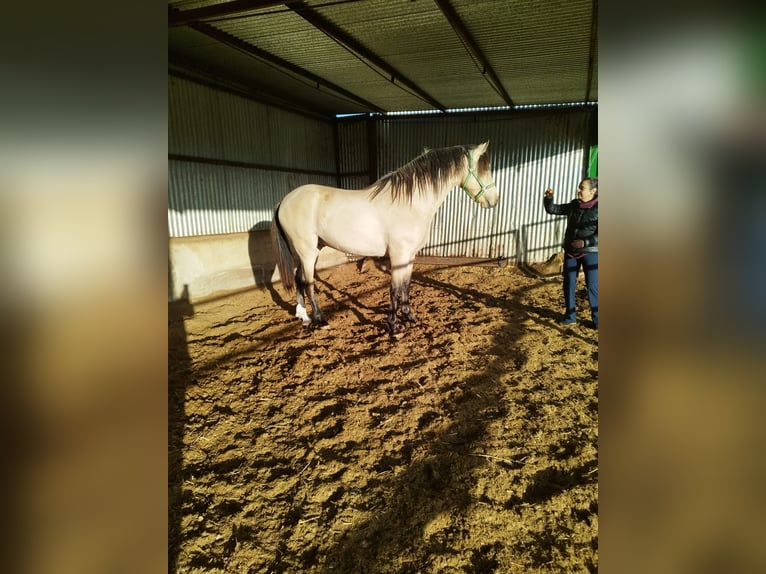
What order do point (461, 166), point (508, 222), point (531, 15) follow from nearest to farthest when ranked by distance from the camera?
point (531, 15) → point (461, 166) → point (508, 222)

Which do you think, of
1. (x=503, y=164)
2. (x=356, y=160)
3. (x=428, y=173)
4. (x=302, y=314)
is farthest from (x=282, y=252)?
(x=503, y=164)

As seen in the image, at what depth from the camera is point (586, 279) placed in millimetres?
3891

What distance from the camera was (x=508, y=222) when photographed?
7562mm

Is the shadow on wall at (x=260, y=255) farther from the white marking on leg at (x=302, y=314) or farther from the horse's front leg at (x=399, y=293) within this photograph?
the horse's front leg at (x=399, y=293)

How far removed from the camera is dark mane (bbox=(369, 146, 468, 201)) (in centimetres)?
383

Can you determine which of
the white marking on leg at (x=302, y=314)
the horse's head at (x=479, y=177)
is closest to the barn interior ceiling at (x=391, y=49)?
the horse's head at (x=479, y=177)

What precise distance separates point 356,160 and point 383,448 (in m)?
7.15

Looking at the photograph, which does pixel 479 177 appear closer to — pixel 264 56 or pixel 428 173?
pixel 428 173

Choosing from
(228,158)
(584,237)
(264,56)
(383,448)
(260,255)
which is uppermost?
(264,56)

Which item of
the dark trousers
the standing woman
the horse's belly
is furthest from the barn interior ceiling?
the dark trousers

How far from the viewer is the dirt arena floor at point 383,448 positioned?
5.33 feet
